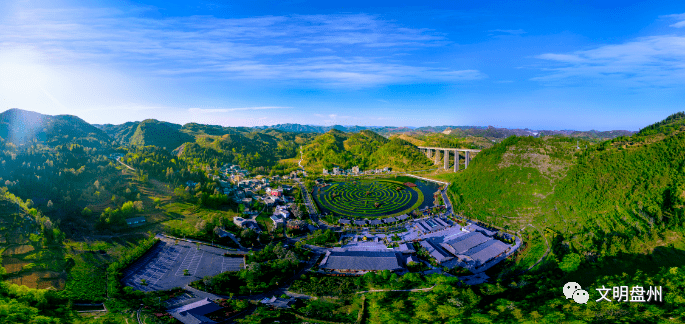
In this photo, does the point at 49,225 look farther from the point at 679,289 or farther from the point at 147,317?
the point at 679,289

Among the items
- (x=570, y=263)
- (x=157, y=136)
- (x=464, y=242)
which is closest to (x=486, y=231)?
(x=464, y=242)

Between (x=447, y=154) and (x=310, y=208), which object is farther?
(x=447, y=154)

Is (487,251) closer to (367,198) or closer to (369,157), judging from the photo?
(367,198)

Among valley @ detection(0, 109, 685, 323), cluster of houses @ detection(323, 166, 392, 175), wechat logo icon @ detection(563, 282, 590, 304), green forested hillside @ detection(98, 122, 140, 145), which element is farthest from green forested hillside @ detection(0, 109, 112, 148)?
wechat logo icon @ detection(563, 282, 590, 304)

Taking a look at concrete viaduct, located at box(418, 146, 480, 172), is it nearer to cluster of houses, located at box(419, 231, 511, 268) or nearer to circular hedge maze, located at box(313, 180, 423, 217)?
circular hedge maze, located at box(313, 180, 423, 217)

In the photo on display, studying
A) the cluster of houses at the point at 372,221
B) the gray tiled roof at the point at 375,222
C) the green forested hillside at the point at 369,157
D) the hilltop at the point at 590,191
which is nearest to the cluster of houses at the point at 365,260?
the cluster of houses at the point at 372,221

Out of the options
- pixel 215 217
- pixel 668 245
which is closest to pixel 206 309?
pixel 215 217
